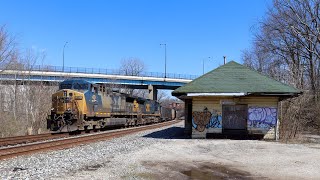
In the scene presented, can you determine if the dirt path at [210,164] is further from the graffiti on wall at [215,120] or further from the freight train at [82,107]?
the freight train at [82,107]

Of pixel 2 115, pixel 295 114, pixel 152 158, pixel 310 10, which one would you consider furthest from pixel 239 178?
pixel 310 10

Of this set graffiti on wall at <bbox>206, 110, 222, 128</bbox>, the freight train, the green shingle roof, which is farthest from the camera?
the freight train

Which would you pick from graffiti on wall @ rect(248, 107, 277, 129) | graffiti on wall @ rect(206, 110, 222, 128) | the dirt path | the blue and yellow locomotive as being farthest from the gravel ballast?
the blue and yellow locomotive

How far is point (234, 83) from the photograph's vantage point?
71.2ft

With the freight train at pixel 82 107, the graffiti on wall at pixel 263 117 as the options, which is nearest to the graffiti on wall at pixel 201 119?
the graffiti on wall at pixel 263 117

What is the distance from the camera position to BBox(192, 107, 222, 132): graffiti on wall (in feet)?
69.9

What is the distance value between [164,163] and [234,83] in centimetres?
1105

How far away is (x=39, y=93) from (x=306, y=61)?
30.9 m

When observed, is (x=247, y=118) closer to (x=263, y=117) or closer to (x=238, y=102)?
(x=263, y=117)

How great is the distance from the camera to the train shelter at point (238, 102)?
67.4ft

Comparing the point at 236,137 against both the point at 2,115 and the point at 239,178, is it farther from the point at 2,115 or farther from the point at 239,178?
the point at 2,115

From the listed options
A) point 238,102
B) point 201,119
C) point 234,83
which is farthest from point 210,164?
point 234,83

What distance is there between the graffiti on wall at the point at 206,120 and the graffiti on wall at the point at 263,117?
1973 mm

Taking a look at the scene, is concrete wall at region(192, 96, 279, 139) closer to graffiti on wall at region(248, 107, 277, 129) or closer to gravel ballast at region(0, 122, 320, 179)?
graffiti on wall at region(248, 107, 277, 129)
